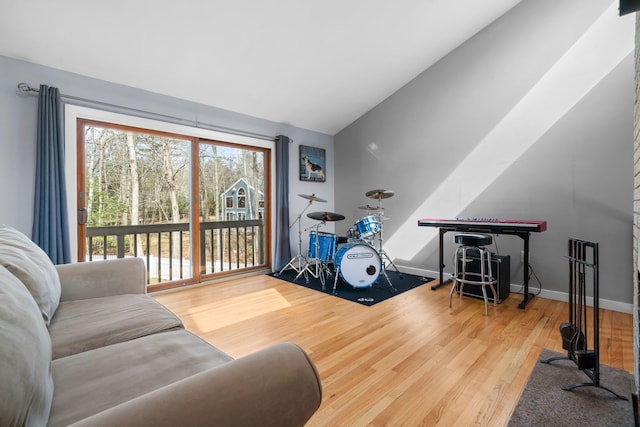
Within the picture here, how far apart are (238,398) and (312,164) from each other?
430cm

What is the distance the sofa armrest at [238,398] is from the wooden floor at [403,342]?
30.6 inches

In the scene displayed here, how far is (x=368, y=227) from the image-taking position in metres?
3.52

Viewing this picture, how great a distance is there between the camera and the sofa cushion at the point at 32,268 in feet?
4.03

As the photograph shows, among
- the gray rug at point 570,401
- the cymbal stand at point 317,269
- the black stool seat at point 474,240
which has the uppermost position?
the black stool seat at point 474,240

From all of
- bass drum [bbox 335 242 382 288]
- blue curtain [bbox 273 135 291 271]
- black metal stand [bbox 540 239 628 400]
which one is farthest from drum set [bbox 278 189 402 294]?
black metal stand [bbox 540 239 628 400]

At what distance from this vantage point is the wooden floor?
1.49m

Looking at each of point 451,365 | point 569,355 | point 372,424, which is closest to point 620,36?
point 569,355

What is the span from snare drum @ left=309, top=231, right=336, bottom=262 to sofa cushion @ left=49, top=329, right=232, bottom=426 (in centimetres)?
260

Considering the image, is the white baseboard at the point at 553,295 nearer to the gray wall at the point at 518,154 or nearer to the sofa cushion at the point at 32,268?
the gray wall at the point at 518,154

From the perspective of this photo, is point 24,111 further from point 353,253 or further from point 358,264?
point 358,264

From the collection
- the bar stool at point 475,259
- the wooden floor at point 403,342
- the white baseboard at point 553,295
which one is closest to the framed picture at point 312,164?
the wooden floor at point 403,342

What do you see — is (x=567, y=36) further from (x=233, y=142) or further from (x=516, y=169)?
(x=233, y=142)

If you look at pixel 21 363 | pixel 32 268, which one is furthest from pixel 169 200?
pixel 21 363

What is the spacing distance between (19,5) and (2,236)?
1.90m
